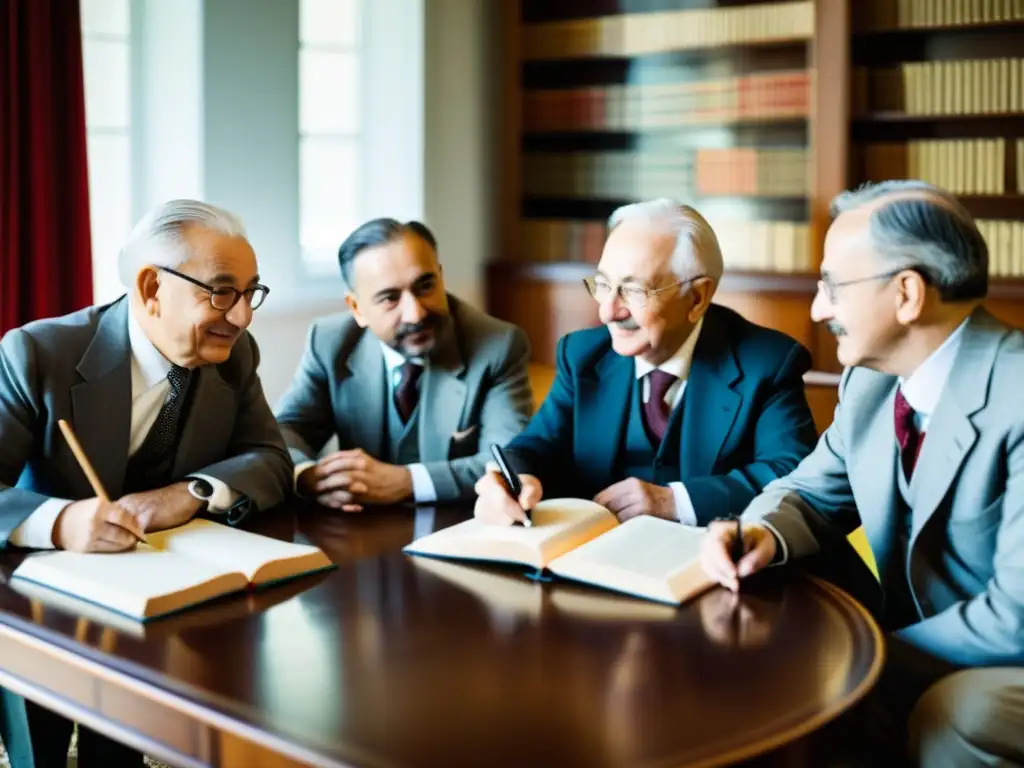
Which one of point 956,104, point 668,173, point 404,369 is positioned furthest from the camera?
point 668,173

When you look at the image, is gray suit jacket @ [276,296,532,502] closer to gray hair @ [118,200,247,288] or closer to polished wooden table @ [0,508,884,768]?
gray hair @ [118,200,247,288]

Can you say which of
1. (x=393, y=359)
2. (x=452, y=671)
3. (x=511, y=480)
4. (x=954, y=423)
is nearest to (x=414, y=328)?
(x=393, y=359)

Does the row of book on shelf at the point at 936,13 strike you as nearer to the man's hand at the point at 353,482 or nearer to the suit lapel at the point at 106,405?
the man's hand at the point at 353,482

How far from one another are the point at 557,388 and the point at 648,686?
4.24 feet

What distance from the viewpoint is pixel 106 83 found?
4.93 meters

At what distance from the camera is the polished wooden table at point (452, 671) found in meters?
1.34

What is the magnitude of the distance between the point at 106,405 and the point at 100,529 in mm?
347

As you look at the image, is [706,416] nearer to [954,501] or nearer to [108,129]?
[954,501]

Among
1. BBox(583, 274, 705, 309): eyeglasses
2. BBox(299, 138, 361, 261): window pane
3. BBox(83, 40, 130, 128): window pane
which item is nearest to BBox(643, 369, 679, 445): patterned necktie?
BBox(583, 274, 705, 309): eyeglasses

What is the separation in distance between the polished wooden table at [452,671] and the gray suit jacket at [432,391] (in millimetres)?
1018

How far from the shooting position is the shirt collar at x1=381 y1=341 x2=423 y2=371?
298 centimetres

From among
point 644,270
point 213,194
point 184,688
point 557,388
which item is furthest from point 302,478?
point 213,194

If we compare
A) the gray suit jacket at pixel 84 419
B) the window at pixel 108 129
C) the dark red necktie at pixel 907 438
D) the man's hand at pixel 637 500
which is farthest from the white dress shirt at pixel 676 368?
the window at pixel 108 129

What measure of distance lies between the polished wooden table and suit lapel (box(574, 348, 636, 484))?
0.76 metres
